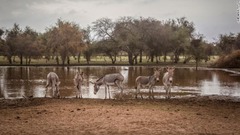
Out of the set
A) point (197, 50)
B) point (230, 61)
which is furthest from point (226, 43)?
point (230, 61)

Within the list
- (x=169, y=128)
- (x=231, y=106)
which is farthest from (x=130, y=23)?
(x=169, y=128)

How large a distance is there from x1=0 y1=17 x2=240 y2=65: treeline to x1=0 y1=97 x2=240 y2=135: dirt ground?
63046mm

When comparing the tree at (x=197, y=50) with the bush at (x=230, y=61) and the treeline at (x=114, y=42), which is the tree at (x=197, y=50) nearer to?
the treeline at (x=114, y=42)

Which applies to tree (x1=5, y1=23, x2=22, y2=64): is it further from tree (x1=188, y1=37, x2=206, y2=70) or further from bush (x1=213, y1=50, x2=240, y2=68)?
bush (x1=213, y1=50, x2=240, y2=68)

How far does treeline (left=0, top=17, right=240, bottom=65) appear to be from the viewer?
3327 inches

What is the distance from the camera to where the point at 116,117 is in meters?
15.9

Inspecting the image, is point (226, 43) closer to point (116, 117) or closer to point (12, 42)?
point (12, 42)

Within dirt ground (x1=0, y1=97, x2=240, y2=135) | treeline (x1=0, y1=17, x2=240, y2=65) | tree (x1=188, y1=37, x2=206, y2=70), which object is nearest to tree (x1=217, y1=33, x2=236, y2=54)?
treeline (x1=0, y1=17, x2=240, y2=65)

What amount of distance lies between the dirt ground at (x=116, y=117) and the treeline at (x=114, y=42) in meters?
63.0

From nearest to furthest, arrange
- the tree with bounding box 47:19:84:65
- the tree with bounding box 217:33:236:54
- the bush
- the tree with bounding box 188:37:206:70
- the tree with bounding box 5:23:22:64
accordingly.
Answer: the bush → the tree with bounding box 47:19:84:65 → the tree with bounding box 188:37:206:70 → the tree with bounding box 5:23:22:64 → the tree with bounding box 217:33:236:54

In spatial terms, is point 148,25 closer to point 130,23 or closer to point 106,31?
point 130,23

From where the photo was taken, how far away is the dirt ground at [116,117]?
13.7m

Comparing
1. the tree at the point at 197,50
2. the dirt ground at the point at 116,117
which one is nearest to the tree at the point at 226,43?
the tree at the point at 197,50

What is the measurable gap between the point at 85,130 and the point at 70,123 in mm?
1459
